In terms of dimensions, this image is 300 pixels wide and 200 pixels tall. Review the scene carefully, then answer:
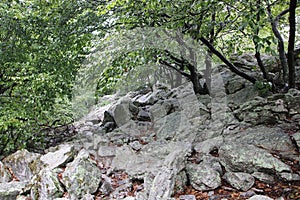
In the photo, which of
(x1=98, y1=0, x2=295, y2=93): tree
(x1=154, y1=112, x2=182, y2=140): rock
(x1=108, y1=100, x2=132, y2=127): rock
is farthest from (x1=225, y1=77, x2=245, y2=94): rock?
(x1=108, y1=100, x2=132, y2=127): rock

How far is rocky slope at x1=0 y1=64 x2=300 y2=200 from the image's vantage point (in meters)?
3.24

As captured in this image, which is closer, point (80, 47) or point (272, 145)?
point (272, 145)

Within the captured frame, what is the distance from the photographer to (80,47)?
542 cm

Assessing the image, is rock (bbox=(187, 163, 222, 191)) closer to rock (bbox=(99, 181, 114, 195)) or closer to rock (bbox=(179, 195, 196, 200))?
rock (bbox=(179, 195, 196, 200))

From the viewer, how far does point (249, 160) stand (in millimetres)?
3348

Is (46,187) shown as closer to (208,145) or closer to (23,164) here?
(23,164)

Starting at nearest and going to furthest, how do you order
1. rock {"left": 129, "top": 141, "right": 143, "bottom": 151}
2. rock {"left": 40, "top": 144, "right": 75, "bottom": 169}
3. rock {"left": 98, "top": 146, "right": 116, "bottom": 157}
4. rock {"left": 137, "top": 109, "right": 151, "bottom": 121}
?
rock {"left": 40, "top": 144, "right": 75, "bottom": 169}
rock {"left": 98, "top": 146, "right": 116, "bottom": 157}
rock {"left": 129, "top": 141, "right": 143, "bottom": 151}
rock {"left": 137, "top": 109, "right": 151, "bottom": 121}

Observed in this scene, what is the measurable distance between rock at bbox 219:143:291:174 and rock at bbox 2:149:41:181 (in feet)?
11.2

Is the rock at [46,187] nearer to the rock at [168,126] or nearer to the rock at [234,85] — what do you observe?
the rock at [168,126]

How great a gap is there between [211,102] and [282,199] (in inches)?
146

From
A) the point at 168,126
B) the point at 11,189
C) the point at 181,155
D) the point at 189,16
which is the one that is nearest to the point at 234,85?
the point at 168,126

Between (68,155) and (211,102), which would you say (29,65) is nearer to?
(68,155)

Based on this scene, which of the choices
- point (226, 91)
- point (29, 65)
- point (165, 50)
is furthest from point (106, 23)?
point (226, 91)

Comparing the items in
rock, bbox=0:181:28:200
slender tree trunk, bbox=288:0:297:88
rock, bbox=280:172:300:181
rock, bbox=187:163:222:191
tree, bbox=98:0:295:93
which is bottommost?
rock, bbox=280:172:300:181
